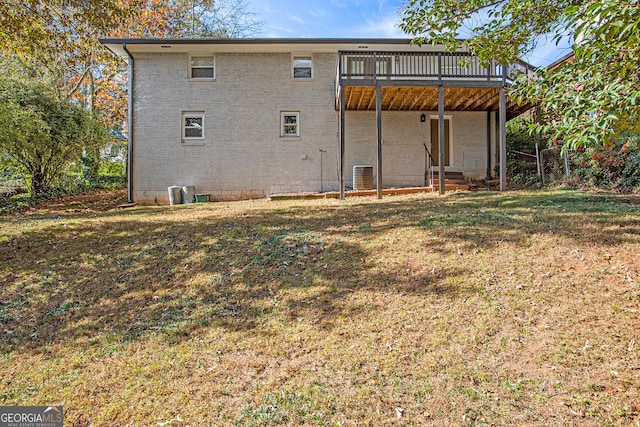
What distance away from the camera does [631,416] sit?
2.37m

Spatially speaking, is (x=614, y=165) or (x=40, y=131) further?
(x=40, y=131)

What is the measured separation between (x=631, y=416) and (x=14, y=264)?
277 inches

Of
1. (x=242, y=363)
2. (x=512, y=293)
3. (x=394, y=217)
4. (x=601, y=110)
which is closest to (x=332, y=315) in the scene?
(x=242, y=363)

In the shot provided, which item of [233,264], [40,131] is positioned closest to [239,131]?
[40,131]

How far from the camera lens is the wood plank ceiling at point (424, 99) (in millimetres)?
11180

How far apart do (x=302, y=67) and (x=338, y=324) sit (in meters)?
11.5

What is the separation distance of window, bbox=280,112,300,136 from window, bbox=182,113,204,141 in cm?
272

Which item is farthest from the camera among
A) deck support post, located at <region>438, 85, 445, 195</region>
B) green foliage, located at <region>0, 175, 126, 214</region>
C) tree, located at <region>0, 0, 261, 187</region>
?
tree, located at <region>0, 0, 261, 187</region>

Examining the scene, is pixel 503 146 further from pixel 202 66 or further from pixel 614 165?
pixel 202 66

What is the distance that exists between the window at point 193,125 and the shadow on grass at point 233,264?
6.06 meters

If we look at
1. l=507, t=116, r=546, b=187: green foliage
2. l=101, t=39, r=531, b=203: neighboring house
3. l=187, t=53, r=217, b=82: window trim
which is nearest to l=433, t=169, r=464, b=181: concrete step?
l=101, t=39, r=531, b=203: neighboring house

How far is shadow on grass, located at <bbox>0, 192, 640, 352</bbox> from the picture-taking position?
13.1 feet

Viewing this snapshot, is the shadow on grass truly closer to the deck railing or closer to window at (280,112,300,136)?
the deck railing

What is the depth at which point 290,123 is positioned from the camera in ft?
43.8
